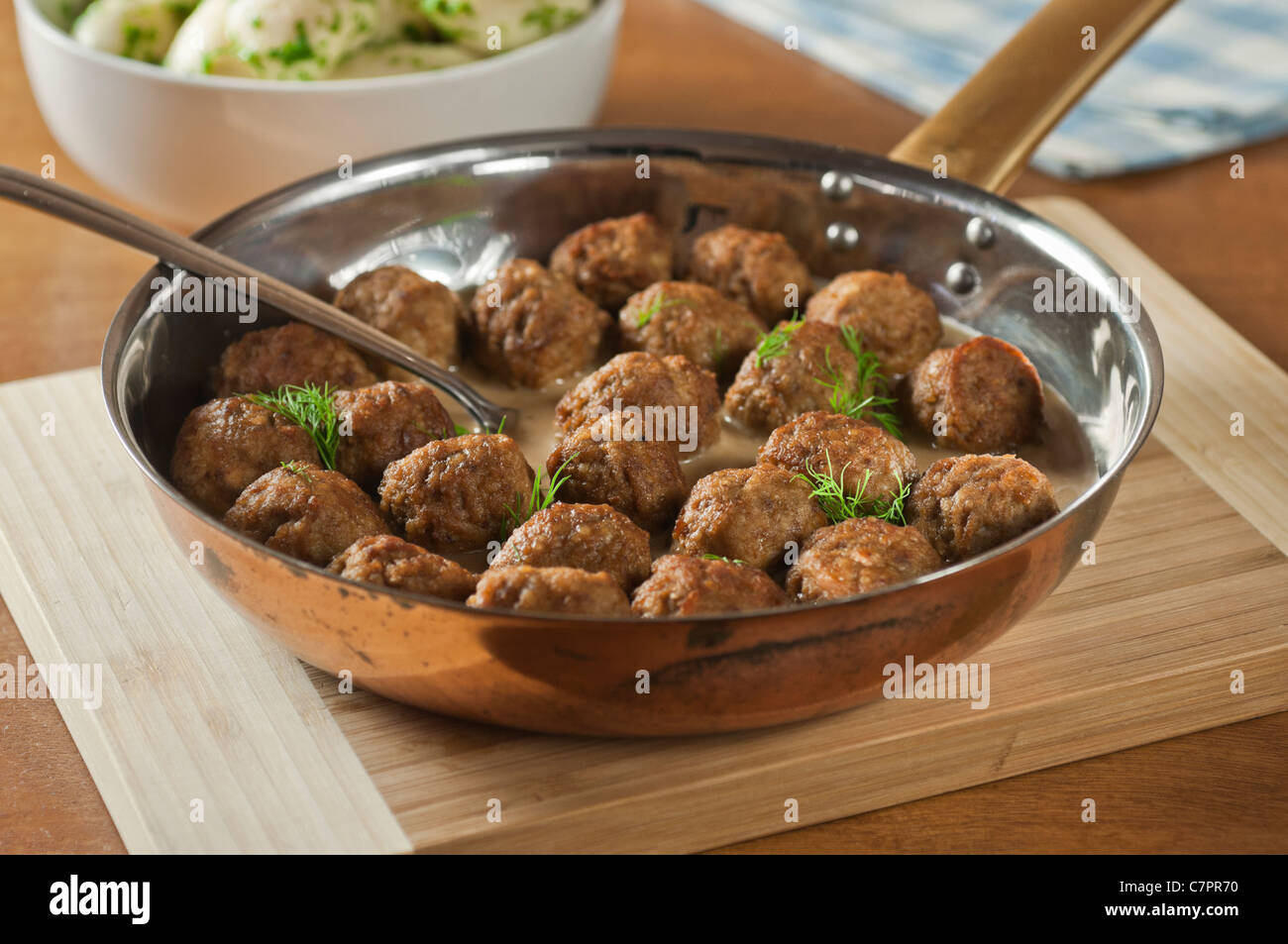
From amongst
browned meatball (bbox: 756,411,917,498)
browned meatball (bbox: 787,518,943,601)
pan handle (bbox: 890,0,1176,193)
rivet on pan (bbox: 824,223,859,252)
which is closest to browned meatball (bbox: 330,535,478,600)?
browned meatball (bbox: 787,518,943,601)

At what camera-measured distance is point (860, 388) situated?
7.47 ft

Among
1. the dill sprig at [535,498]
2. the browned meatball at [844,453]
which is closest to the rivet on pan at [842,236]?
the browned meatball at [844,453]

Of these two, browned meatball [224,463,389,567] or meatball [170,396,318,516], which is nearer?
browned meatball [224,463,389,567]

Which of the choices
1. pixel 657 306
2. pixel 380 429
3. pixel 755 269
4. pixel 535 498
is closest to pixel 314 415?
pixel 380 429

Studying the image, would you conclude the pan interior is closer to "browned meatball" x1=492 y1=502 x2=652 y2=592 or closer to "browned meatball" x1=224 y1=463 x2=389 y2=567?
"browned meatball" x1=224 y1=463 x2=389 y2=567

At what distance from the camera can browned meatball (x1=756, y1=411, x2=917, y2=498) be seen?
1.99 metres

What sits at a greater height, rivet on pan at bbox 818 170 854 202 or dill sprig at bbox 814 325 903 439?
rivet on pan at bbox 818 170 854 202

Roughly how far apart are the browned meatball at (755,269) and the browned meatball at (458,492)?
689 millimetres

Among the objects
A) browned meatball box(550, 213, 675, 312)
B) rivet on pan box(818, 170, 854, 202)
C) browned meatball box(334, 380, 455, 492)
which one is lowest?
browned meatball box(334, 380, 455, 492)

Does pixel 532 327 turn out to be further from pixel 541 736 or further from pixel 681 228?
pixel 541 736

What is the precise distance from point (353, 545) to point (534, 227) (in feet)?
3.28

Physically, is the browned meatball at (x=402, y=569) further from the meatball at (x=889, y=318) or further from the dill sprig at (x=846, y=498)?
the meatball at (x=889, y=318)

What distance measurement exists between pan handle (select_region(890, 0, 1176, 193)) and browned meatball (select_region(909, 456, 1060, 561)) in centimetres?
75
